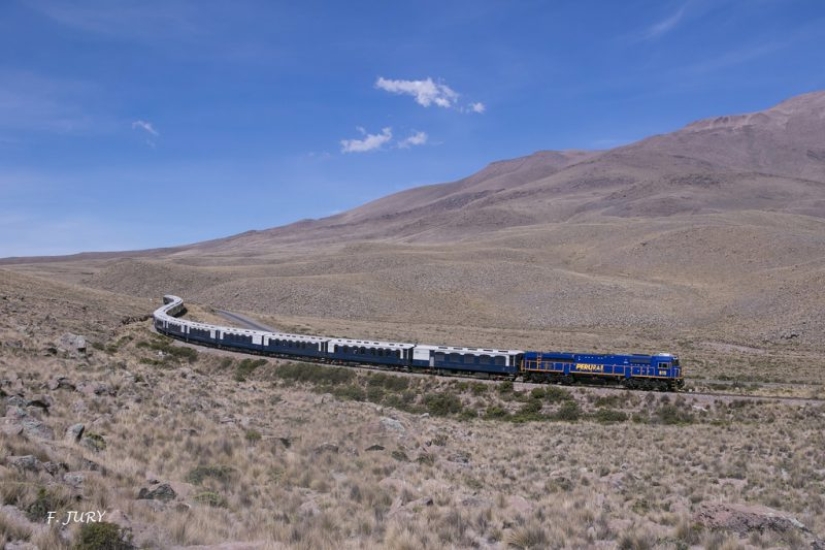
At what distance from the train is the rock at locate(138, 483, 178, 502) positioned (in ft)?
100

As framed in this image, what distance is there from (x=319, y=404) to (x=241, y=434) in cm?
1112

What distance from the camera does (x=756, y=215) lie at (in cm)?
17925

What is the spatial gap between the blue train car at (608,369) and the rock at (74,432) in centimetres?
2985

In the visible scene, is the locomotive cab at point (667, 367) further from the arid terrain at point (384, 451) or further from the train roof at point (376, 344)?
the train roof at point (376, 344)

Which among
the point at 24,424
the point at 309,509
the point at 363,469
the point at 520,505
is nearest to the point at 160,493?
the point at 309,509

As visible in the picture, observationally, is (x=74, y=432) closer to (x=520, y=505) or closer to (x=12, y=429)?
(x=12, y=429)

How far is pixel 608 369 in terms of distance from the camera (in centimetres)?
3738

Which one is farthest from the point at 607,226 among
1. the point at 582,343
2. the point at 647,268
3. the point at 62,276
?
the point at 62,276

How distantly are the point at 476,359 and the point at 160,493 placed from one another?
3151 cm

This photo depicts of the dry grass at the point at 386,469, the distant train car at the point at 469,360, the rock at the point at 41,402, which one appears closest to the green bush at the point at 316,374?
the distant train car at the point at 469,360

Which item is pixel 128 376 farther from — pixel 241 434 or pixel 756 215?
pixel 756 215

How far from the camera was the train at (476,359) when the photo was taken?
36.8 meters

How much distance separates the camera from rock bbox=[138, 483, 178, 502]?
10.7 meters

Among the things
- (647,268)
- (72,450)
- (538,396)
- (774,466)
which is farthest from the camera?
(647,268)
